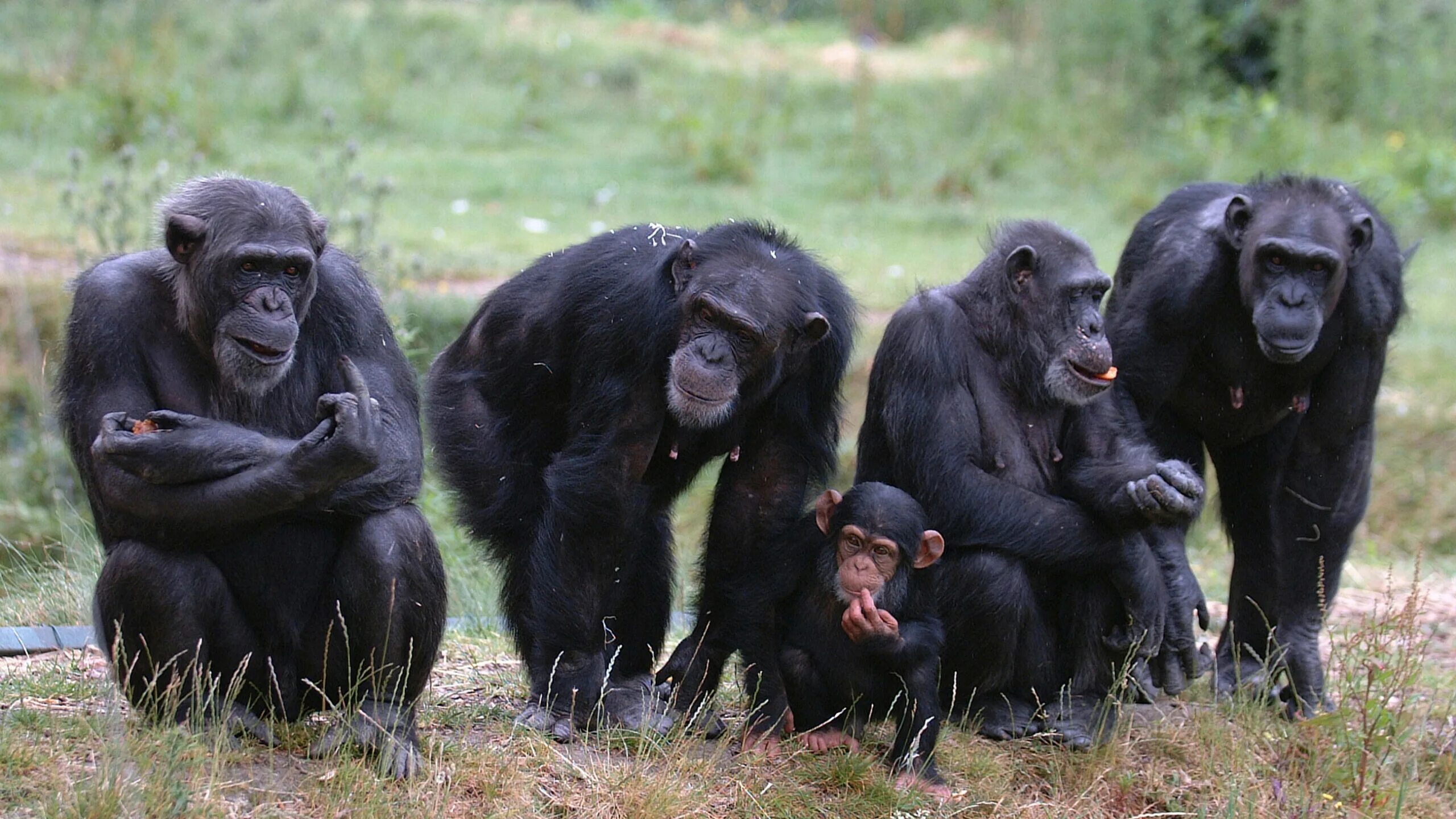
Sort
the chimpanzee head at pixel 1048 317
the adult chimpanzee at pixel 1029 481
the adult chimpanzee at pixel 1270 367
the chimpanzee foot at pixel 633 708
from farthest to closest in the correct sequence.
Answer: the adult chimpanzee at pixel 1270 367 < the chimpanzee head at pixel 1048 317 < the adult chimpanzee at pixel 1029 481 < the chimpanzee foot at pixel 633 708

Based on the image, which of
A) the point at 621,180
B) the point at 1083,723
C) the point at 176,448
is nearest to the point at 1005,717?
the point at 1083,723

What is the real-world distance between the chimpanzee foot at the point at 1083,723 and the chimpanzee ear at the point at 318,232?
2999 millimetres

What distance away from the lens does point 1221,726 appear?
567 cm

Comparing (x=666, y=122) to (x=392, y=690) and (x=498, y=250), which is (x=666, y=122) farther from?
(x=392, y=690)

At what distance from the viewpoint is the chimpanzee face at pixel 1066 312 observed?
209 inches

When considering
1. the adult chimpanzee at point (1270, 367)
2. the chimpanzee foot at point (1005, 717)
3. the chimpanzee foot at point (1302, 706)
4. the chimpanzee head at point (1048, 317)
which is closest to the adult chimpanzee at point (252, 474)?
the chimpanzee foot at point (1005, 717)

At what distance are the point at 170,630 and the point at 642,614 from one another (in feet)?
6.08

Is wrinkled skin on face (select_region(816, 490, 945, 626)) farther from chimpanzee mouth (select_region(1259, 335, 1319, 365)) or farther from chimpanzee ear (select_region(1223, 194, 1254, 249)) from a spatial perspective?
chimpanzee ear (select_region(1223, 194, 1254, 249))

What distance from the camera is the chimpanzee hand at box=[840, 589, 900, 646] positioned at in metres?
4.79

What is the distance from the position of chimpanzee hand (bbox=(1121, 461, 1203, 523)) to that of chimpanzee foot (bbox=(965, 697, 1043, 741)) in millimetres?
896

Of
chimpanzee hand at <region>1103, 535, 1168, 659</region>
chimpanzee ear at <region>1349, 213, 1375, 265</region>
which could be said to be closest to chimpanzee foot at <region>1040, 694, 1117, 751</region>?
chimpanzee hand at <region>1103, 535, 1168, 659</region>

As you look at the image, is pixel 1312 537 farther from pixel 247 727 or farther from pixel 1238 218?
pixel 247 727

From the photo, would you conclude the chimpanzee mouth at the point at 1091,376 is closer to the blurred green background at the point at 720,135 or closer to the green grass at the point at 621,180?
the green grass at the point at 621,180

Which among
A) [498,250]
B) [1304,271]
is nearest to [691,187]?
[498,250]
